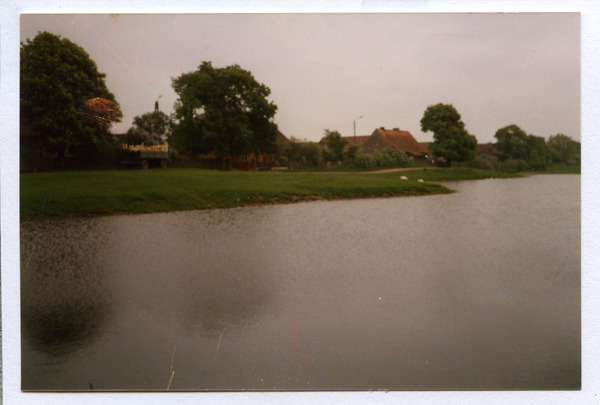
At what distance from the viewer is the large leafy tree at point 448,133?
8.48 ft

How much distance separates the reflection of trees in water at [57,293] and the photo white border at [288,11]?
101mm

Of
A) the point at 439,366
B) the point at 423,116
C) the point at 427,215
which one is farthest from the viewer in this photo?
the point at 427,215

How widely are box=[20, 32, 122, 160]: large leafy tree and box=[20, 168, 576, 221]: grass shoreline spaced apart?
267 millimetres

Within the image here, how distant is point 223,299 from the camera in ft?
8.34

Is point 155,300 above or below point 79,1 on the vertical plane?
below

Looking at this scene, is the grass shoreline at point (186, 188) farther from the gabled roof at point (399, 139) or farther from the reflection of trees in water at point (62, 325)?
the reflection of trees in water at point (62, 325)

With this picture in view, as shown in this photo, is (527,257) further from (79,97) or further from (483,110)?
(79,97)

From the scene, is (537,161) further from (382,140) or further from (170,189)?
(170,189)

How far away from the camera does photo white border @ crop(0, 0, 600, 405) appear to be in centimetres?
241

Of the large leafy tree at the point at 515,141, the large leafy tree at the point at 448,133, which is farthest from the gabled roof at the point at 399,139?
the large leafy tree at the point at 515,141

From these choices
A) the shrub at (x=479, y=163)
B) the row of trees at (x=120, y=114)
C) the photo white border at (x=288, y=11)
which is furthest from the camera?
the shrub at (x=479, y=163)
